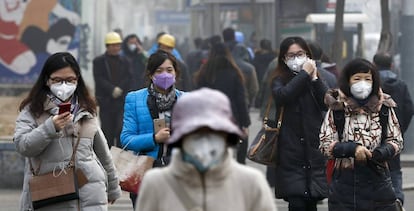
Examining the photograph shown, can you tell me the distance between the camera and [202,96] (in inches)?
181

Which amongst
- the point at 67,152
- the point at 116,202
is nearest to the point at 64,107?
the point at 67,152

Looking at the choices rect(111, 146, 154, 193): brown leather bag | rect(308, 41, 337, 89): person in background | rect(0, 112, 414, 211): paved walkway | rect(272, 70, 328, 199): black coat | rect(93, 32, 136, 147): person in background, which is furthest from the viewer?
rect(93, 32, 136, 147): person in background

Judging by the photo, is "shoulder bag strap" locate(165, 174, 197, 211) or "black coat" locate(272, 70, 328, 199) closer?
"shoulder bag strap" locate(165, 174, 197, 211)

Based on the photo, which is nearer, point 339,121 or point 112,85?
point 339,121

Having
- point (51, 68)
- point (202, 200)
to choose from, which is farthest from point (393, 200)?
point (202, 200)

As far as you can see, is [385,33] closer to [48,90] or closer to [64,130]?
[48,90]

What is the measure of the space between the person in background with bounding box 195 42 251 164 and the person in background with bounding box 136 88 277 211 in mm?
10806

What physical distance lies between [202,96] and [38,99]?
3.08 m

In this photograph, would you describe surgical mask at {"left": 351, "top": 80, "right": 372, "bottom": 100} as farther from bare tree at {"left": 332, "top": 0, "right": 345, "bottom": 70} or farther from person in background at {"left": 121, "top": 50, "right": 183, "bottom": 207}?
bare tree at {"left": 332, "top": 0, "right": 345, "bottom": 70}

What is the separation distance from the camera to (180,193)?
4.77 metres

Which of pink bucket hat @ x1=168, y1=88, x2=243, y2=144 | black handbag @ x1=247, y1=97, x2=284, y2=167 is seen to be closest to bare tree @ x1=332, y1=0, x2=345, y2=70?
black handbag @ x1=247, y1=97, x2=284, y2=167

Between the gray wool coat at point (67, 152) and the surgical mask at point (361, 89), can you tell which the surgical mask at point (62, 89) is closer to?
the gray wool coat at point (67, 152)

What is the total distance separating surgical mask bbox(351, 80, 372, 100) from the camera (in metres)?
8.54

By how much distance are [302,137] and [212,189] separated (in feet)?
16.1
